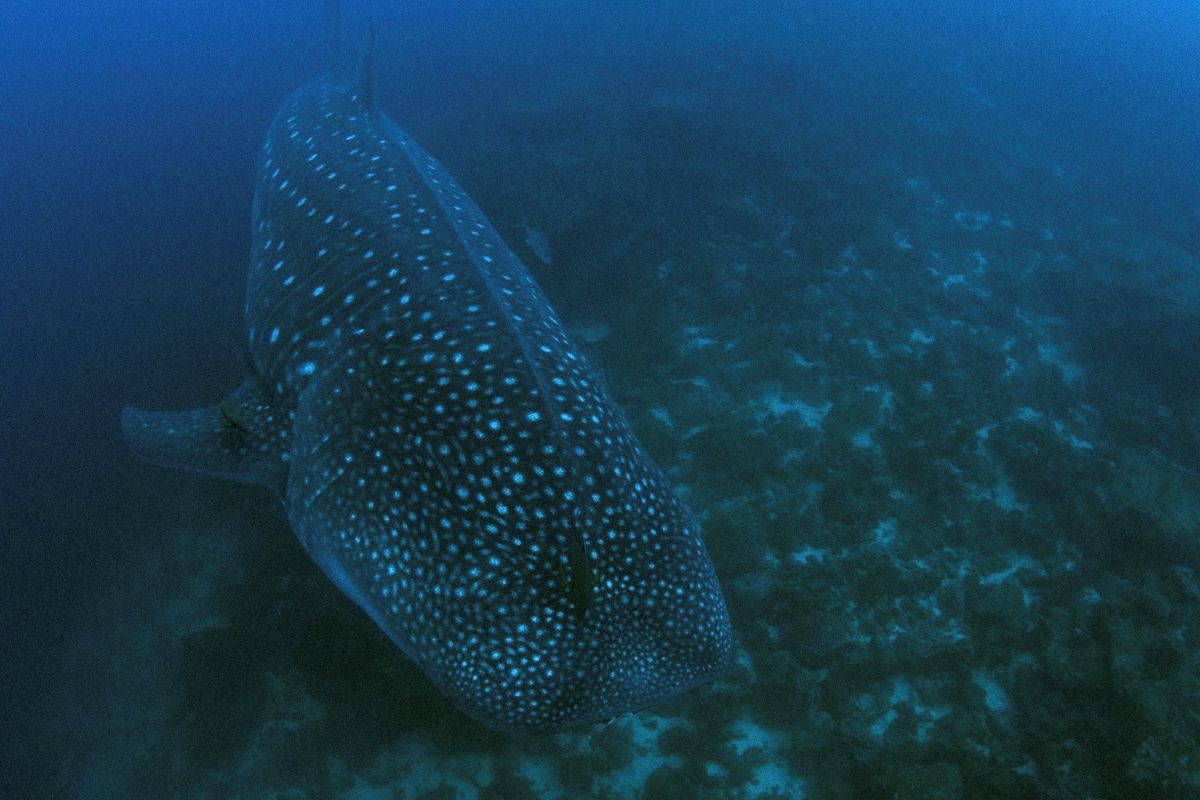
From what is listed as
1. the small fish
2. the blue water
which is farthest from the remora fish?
the small fish

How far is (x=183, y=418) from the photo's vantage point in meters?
5.42

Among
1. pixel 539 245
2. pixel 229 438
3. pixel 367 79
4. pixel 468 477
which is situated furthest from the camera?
pixel 539 245

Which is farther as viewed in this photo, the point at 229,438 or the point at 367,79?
the point at 367,79

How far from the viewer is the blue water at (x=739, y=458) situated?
17.8 feet

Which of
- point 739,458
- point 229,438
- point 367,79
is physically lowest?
point 739,458

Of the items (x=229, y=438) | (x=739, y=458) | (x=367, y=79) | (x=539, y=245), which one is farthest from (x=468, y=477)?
(x=539, y=245)

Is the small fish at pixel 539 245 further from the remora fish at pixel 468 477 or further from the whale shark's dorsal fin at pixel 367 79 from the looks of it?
the remora fish at pixel 468 477

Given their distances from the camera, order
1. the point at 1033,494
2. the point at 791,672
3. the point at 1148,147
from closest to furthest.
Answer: the point at 791,672, the point at 1033,494, the point at 1148,147

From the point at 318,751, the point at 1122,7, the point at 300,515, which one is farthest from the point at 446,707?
the point at 1122,7

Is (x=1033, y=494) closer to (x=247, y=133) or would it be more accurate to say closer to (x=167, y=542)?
(x=167, y=542)

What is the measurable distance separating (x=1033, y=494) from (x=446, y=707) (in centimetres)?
699

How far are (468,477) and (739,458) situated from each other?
4819 mm

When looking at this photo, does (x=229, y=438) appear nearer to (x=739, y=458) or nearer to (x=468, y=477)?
(x=468, y=477)

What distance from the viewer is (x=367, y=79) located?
8242 millimetres
